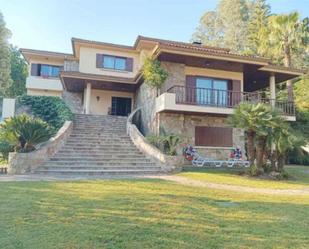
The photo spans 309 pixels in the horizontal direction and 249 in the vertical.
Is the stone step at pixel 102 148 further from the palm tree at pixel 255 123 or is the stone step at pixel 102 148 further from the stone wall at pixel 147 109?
the palm tree at pixel 255 123

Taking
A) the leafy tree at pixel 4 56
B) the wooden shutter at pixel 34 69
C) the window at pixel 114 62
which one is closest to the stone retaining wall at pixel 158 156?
the window at pixel 114 62

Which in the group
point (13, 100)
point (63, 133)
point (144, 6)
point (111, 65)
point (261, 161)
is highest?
point (144, 6)

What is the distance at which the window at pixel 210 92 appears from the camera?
59.5ft

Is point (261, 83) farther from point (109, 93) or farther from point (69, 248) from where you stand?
point (69, 248)

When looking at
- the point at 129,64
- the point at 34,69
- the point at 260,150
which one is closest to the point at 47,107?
the point at 129,64

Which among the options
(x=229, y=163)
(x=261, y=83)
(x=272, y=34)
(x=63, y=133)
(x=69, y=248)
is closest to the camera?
(x=69, y=248)

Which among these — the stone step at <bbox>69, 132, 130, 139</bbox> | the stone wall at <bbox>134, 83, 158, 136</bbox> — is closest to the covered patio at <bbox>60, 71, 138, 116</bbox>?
the stone wall at <bbox>134, 83, 158, 136</bbox>

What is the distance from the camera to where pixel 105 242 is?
423 cm

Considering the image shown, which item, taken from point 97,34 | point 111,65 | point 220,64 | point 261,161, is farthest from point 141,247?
point 97,34

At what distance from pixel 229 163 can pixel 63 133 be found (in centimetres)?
977

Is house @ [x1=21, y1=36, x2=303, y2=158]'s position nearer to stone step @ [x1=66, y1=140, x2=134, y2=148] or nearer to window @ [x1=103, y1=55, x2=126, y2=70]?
window @ [x1=103, y1=55, x2=126, y2=70]

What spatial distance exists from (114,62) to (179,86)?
9.71 m

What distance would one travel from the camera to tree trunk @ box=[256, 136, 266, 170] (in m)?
13.0

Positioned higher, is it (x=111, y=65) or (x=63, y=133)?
(x=111, y=65)
